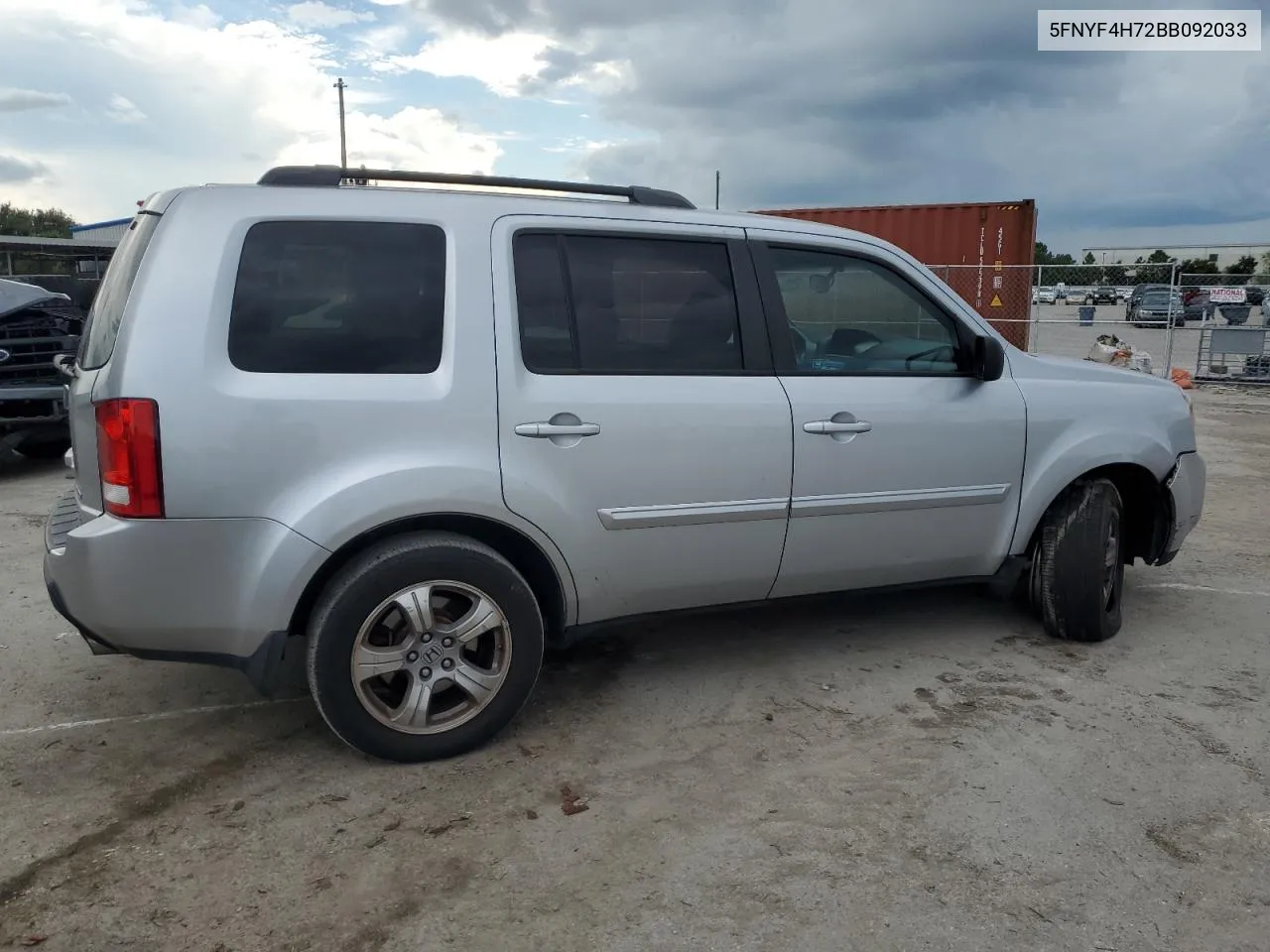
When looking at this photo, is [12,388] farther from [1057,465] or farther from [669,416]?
[1057,465]

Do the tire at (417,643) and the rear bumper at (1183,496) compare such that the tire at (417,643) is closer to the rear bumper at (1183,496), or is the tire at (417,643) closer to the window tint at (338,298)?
the window tint at (338,298)

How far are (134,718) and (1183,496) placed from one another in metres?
4.52

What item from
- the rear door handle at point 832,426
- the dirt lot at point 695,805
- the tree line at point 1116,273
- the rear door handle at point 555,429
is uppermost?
the tree line at point 1116,273

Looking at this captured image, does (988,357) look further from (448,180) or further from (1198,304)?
(1198,304)

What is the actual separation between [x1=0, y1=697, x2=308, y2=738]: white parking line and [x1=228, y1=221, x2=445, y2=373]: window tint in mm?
1464

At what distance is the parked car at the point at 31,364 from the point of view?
7738 mm

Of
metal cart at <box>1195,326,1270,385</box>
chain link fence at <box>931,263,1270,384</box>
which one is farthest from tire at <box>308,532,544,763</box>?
metal cart at <box>1195,326,1270,385</box>

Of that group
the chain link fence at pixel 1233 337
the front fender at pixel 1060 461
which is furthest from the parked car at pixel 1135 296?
the front fender at pixel 1060 461

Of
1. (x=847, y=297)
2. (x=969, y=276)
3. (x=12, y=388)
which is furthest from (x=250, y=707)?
(x=969, y=276)

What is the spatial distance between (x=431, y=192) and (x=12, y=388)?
20.0 ft

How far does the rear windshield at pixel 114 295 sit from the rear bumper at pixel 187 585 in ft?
1.76

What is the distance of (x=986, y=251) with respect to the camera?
16.4m

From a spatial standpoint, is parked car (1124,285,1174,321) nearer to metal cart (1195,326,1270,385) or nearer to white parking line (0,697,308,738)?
metal cart (1195,326,1270,385)

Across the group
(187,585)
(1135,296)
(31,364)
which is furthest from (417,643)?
(1135,296)
